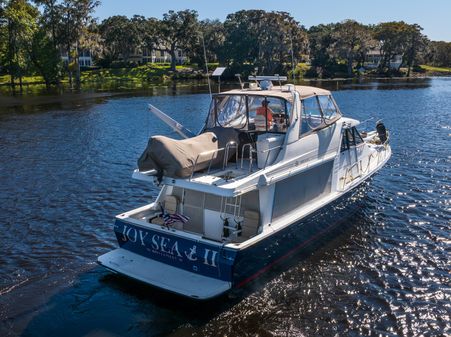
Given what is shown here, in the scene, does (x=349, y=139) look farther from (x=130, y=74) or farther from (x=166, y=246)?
(x=130, y=74)

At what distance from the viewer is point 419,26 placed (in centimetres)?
10519

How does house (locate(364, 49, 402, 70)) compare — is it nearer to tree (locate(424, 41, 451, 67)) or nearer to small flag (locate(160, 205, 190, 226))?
tree (locate(424, 41, 451, 67))

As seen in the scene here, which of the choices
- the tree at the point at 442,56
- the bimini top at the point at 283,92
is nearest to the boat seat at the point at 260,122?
the bimini top at the point at 283,92

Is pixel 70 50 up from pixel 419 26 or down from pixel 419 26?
down

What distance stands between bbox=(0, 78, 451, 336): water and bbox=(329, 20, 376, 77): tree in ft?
256

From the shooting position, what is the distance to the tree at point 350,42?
9969 cm

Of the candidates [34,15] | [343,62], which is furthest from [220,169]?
[343,62]

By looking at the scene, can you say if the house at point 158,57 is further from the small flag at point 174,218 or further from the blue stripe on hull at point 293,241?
the small flag at point 174,218

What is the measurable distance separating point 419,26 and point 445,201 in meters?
101

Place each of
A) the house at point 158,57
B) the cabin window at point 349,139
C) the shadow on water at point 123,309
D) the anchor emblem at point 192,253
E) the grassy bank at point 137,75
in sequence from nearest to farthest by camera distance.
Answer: the shadow on water at point 123,309
the anchor emblem at point 192,253
the cabin window at point 349,139
the grassy bank at point 137,75
the house at point 158,57

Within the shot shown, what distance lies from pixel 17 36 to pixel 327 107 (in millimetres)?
68188

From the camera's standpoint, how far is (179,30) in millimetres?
93812

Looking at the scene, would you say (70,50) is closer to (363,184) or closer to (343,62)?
→ (343,62)

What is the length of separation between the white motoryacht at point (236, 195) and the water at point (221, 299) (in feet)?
2.56
